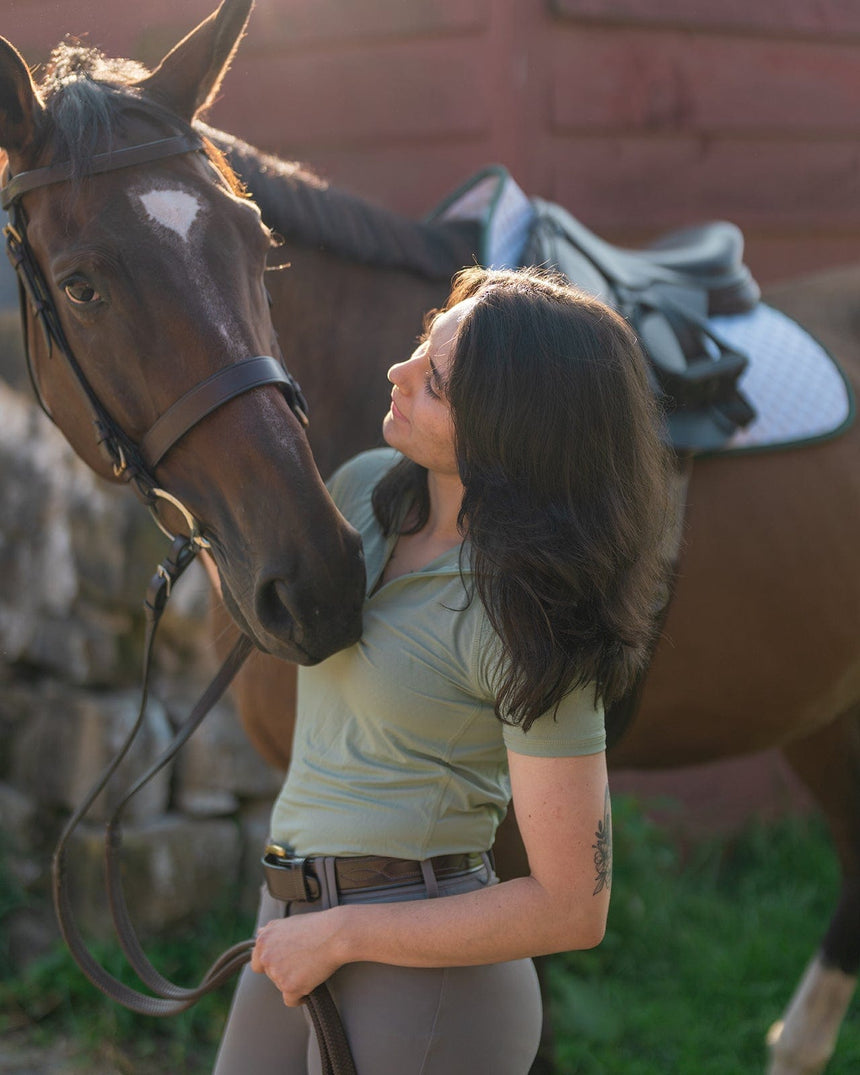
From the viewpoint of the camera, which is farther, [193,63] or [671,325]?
[671,325]

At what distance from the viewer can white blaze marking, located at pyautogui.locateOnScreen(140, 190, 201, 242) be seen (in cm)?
125

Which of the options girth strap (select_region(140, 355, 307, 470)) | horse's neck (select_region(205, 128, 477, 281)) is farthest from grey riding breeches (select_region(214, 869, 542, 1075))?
horse's neck (select_region(205, 128, 477, 281))

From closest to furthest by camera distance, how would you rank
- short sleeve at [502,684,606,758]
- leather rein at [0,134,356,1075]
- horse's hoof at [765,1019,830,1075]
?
short sleeve at [502,684,606,758] < leather rein at [0,134,356,1075] < horse's hoof at [765,1019,830,1075]

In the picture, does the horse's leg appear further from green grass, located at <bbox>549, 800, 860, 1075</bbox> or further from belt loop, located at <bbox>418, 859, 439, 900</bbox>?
belt loop, located at <bbox>418, 859, 439, 900</bbox>

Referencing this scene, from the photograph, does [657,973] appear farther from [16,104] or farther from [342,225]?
[16,104]

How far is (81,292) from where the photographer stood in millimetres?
1256

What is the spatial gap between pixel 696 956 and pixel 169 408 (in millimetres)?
2439

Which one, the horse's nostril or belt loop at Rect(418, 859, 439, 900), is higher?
the horse's nostril

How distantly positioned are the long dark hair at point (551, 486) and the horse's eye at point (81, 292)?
48 cm

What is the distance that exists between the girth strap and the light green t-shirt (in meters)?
0.29

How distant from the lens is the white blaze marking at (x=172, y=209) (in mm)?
1245

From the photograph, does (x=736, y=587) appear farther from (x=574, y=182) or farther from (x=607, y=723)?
(x=574, y=182)

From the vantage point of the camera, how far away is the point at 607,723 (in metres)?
1.71

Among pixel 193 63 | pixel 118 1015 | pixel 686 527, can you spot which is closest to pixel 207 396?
pixel 193 63
